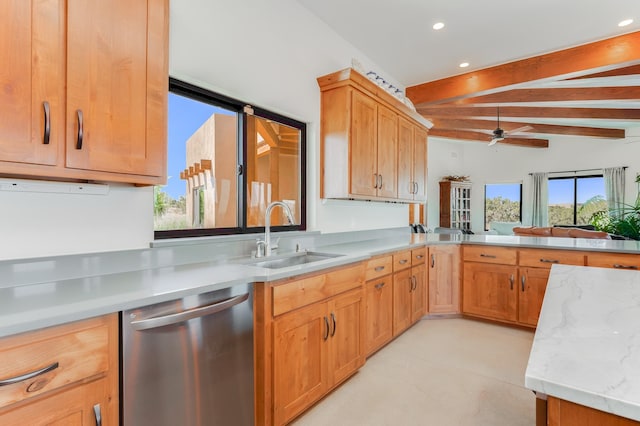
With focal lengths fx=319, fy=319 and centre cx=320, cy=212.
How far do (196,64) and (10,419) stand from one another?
186 cm

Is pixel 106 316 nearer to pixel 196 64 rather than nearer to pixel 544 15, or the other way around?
pixel 196 64

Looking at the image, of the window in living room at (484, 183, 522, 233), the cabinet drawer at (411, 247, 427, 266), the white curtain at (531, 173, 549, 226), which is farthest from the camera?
the window in living room at (484, 183, 522, 233)

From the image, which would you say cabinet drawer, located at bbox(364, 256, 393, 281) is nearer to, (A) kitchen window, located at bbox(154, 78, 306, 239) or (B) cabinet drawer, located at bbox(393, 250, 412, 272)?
(B) cabinet drawer, located at bbox(393, 250, 412, 272)

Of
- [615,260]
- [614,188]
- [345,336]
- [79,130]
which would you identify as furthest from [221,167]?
[614,188]

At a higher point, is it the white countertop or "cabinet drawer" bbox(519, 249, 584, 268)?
the white countertop

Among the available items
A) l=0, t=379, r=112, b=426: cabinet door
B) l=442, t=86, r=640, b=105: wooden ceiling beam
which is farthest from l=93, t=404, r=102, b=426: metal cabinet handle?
l=442, t=86, r=640, b=105: wooden ceiling beam

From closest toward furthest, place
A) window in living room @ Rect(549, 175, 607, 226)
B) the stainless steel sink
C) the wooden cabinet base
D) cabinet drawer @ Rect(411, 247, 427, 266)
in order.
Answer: the wooden cabinet base < the stainless steel sink < cabinet drawer @ Rect(411, 247, 427, 266) < window in living room @ Rect(549, 175, 607, 226)

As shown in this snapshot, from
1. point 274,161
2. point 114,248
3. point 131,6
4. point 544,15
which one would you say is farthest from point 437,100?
point 114,248

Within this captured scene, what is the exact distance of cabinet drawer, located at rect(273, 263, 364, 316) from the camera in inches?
66.3

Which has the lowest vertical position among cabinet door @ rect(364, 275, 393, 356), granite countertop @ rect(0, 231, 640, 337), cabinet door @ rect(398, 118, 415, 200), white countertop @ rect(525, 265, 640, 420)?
cabinet door @ rect(364, 275, 393, 356)

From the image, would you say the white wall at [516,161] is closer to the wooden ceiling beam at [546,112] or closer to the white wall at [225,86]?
the wooden ceiling beam at [546,112]

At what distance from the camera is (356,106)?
286 cm

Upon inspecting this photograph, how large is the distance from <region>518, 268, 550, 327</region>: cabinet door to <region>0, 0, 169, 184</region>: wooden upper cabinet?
3.43m

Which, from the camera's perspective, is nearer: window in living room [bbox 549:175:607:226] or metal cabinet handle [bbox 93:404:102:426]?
metal cabinet handle [bbox 93:404:102:426]
